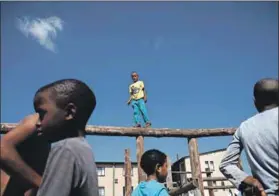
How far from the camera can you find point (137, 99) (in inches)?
411

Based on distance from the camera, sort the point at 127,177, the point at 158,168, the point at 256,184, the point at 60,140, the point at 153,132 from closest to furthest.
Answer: the point at 60,140
the point at 256,184
the point at 158,168
the point at 153,132
the point at 127,177

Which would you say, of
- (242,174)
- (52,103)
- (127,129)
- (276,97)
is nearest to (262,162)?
(242,174)

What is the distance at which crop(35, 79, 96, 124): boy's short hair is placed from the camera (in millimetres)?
1865

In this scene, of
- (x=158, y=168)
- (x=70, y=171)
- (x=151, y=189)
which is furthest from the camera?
(x=158, y=168)

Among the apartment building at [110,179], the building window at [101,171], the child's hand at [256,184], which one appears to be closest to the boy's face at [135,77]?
the child's hand at [256,184]

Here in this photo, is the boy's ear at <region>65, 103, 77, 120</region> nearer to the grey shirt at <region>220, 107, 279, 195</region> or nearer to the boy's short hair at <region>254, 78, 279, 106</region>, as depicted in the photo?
the grey shirt at <region>220, 107, 279, 195</region>

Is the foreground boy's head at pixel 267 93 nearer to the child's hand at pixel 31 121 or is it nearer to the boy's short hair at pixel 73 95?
the boy's short hair at pixel 73 95

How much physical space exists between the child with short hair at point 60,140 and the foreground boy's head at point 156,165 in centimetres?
202

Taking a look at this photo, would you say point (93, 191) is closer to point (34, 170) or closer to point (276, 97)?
point (34, 170)

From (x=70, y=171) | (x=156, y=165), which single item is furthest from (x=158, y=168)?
(x=70, y=171)

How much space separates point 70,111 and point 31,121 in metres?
0.23

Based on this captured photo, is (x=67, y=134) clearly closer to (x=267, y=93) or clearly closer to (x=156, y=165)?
(x=267, y=93)

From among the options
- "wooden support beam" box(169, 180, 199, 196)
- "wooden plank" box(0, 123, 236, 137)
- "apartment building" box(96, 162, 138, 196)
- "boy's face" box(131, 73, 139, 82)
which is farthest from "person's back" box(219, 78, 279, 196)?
"apartment building" box(96, 162, 138, 196)

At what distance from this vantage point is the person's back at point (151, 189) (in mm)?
3485
